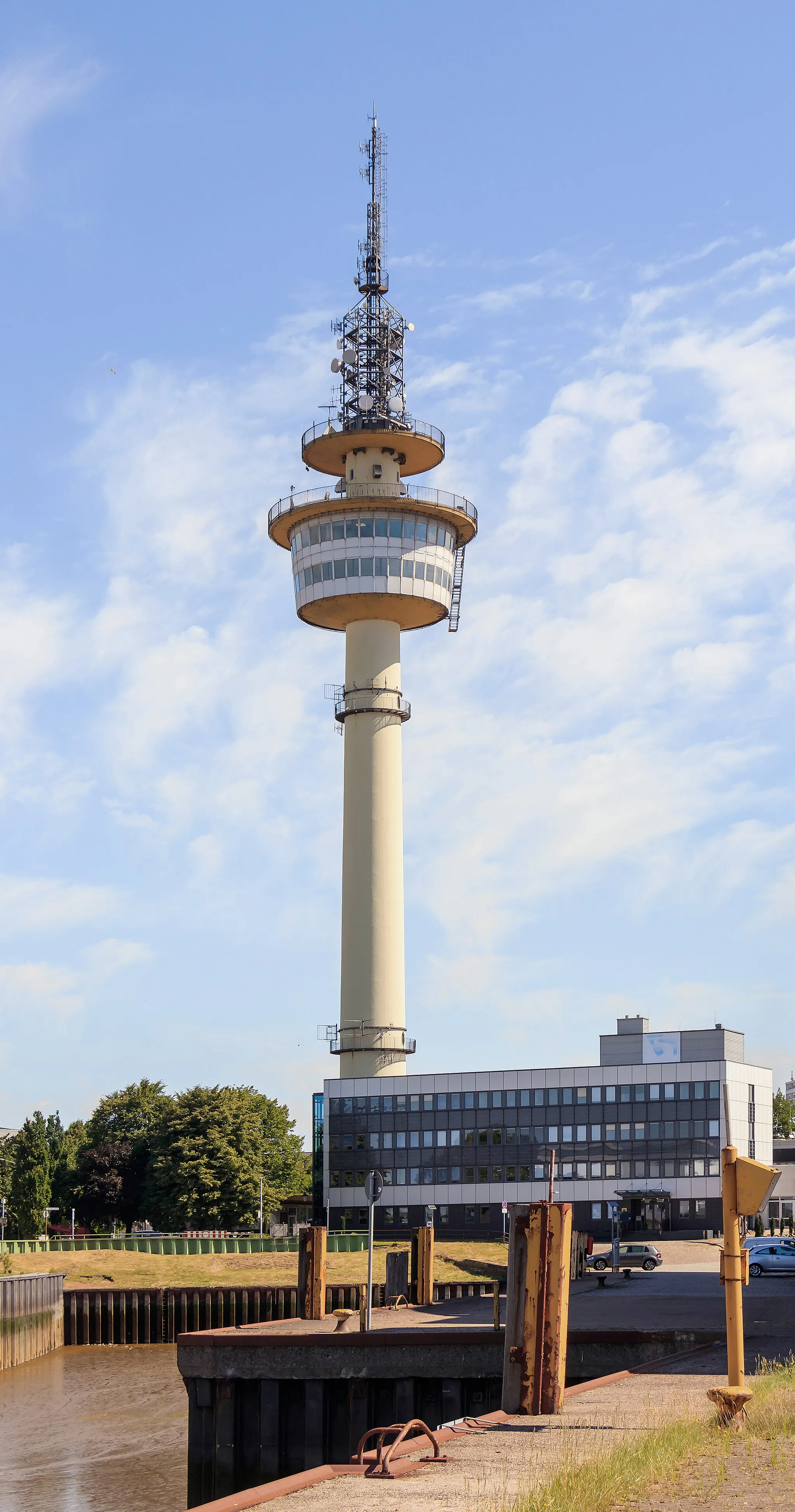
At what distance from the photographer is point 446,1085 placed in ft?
360

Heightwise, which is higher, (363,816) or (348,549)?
(348,549)

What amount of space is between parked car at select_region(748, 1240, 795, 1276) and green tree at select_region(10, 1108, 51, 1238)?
65475 millimetres

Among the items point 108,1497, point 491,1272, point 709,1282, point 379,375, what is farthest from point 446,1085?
point 108,1497

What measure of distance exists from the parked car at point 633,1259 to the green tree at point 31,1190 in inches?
2021

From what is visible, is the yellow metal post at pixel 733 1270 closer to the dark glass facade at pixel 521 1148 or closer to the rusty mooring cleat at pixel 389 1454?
the rusty mooring cleat at pixel 389 1454

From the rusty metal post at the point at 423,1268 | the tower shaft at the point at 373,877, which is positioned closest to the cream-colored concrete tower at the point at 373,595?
the tower shaft at the point at 373,877

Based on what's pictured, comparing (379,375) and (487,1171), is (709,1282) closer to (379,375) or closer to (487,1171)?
(487,1171)

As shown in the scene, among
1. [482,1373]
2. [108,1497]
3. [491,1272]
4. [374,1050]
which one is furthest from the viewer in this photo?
[374,1050]

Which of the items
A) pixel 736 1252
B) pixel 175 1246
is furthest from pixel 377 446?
pixel 736 1252

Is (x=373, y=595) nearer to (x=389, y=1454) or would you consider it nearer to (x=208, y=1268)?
(x=208, y=1268)

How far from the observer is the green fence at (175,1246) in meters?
87.9

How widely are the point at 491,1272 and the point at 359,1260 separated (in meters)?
8.84

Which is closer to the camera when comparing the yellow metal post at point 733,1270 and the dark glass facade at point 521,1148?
the yellow metal post at point 733,1270

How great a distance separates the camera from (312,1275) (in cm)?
3906
